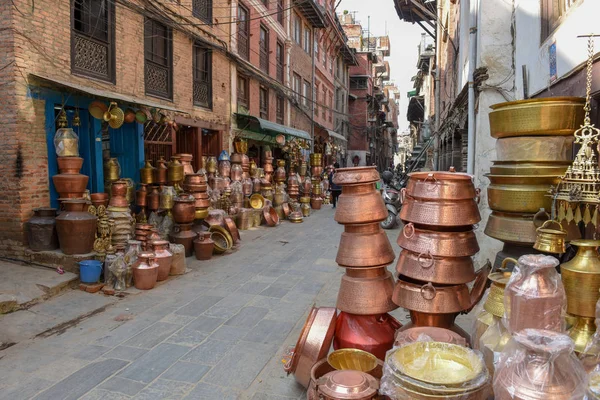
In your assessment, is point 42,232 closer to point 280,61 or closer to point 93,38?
point 93,38

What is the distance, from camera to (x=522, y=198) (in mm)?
3373

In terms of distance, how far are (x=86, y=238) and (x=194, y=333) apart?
9.09 feet

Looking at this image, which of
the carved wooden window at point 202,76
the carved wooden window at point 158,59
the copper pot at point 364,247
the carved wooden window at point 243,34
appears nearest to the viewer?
the copper pot at point 364,247

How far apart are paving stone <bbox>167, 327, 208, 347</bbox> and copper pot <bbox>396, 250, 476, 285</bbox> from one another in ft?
7.86

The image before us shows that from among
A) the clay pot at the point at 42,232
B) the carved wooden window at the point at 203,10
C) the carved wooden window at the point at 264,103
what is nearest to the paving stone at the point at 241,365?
the clay pot at the point at 42,232

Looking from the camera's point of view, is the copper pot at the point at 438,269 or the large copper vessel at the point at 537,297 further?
the copper pot at the point at 438,269

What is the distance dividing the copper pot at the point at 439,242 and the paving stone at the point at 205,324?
102 inches

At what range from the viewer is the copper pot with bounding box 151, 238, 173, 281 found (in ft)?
21.2

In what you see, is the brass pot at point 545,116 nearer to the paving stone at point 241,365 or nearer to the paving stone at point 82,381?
the paving stone at point 241,365

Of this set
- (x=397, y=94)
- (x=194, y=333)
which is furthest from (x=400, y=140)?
(x=194, y=333)

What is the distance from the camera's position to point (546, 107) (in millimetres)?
3189

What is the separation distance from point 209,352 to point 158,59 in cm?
821

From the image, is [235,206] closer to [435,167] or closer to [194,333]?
[194,333]

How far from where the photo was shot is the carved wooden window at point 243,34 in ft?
47.4
